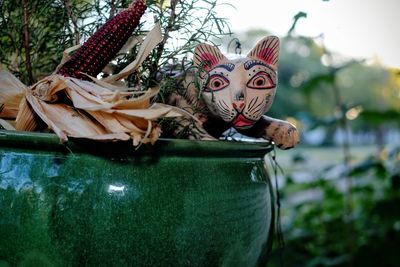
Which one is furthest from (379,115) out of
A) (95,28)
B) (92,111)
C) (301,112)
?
(92,111)

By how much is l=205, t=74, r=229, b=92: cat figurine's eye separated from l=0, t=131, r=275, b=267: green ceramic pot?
8 cm

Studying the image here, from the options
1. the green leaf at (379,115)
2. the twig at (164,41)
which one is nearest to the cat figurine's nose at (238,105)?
the twig at (164,41)

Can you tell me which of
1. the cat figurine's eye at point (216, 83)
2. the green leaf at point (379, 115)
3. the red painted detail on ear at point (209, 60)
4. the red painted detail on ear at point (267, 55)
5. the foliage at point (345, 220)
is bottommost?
the foliage at point (345, 220)

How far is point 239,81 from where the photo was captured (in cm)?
50

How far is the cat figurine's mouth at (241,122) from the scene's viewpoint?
506 millimetres

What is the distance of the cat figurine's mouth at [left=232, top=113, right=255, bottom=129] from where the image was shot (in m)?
0.51

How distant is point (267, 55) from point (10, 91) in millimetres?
262

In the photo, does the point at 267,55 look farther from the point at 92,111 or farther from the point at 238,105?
the point at 92,111

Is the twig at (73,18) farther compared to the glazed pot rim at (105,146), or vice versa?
the twig at (73,18)

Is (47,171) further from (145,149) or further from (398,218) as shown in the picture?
(398,218)

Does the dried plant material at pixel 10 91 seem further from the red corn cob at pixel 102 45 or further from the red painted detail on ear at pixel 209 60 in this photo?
the red painted detail on ear at pixel 209 60

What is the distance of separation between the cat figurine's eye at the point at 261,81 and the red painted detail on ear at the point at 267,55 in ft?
0.06

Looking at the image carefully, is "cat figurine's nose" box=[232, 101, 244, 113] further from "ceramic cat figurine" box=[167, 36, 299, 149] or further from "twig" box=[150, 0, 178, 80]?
"twig" box=[150, 0, 178, 80]

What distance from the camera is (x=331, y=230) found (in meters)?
2.02
